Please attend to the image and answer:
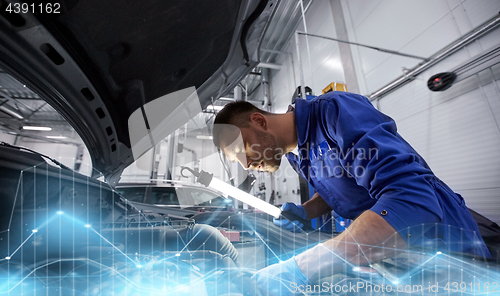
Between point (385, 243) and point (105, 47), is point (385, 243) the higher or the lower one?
the lower one

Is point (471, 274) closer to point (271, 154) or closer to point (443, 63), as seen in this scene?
point (271, 154)

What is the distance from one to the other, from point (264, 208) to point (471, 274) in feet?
2.11

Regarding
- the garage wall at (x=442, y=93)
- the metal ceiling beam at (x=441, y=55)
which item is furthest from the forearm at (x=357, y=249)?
the metal ceiling beam at (x=441, y=55)

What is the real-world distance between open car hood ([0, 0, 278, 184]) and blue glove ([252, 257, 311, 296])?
910mm

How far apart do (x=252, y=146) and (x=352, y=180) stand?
0.45 m

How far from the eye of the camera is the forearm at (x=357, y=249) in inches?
20.2

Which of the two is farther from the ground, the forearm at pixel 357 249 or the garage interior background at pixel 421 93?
the garage interior background at pixel 421 93

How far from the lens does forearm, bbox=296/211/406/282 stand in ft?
1.69

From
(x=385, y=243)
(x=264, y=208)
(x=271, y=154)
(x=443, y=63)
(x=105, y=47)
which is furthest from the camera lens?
(x=443, y=63)

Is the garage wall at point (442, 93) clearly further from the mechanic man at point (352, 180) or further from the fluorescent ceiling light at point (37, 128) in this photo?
the fluorescent ceiling light at point (37, 128)

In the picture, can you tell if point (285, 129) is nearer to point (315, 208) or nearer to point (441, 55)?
point (315, 208)

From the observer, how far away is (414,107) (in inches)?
88.6

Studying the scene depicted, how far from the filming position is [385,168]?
1.86ft

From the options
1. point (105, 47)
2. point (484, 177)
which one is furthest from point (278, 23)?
point (105, 47)
